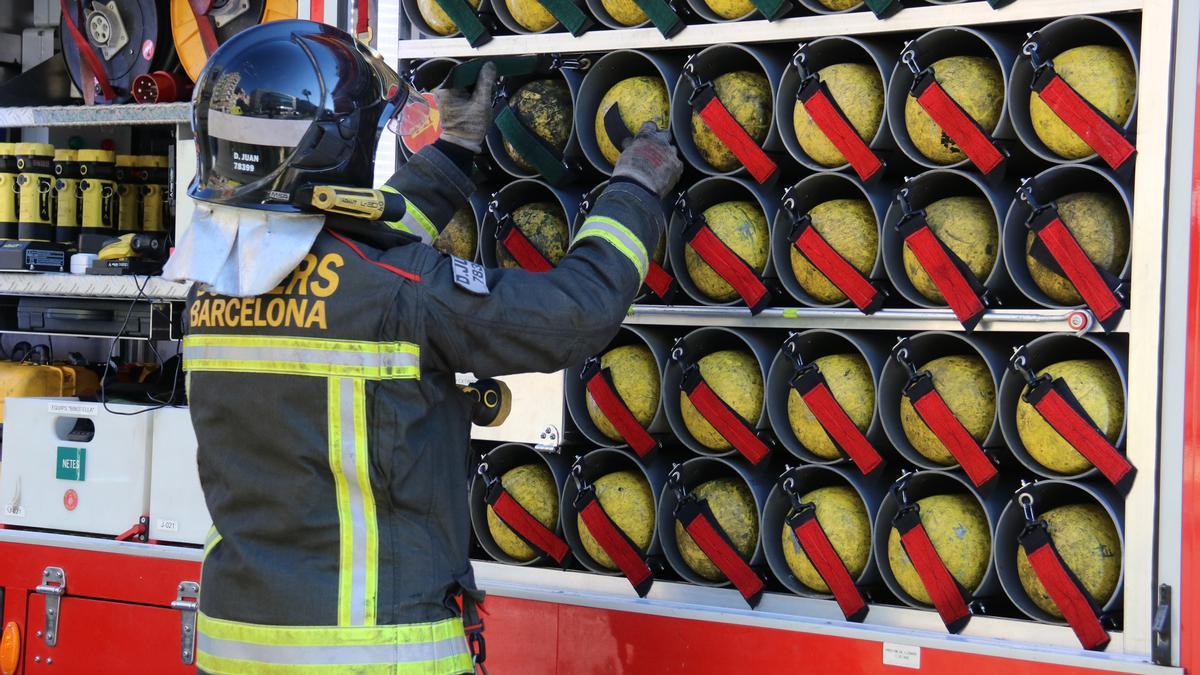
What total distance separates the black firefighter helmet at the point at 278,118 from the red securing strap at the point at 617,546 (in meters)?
1.03

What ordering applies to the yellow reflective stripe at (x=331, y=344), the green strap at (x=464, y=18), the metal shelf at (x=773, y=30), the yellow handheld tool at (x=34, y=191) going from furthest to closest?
the yellow handheld tool at (x=34, y=191) → the green strap at (x=464, y=18) → the metal shelf at (x=773, y=30) → the yellow reflective stripe at (x=331, y=344)

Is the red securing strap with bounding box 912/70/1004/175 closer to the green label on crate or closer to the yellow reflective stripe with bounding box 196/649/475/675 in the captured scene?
the yellow reflective stripe with bounding box 196/649/475/675

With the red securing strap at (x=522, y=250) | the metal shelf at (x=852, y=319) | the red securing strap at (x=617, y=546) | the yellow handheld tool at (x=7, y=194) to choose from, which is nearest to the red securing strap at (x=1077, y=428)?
the metal shelf at (x=852, y=319)

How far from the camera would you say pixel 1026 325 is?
2586mm

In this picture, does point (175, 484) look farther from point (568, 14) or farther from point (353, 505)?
point (568, 14)

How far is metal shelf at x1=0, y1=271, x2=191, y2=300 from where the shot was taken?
3.77m

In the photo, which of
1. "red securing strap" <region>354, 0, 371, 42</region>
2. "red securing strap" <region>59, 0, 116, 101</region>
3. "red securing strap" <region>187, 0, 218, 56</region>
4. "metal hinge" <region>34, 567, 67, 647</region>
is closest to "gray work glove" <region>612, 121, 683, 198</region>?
"red securing strap" <region>354, 0, 371, 42</region>

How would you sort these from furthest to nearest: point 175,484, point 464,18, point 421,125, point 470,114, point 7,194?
point 7,194
point 175,484
point 464,18
point 421,125
point 470,114

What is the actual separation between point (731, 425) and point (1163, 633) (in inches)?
37.6

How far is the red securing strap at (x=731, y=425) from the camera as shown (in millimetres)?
2879

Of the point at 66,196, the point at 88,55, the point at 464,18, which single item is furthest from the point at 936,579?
the point at 88,55

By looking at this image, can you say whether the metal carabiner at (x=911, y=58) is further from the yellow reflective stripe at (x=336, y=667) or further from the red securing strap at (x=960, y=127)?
the yellow reflective stripe at (x=336, y=667)

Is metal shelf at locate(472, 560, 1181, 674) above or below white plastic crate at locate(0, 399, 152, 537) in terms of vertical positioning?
below

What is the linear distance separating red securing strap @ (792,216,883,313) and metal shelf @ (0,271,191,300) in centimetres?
186
